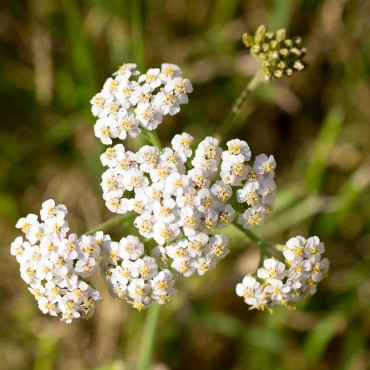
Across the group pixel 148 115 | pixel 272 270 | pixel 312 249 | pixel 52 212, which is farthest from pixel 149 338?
pixel 148 115

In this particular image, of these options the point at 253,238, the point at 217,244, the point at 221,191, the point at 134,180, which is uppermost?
the point at 134,180

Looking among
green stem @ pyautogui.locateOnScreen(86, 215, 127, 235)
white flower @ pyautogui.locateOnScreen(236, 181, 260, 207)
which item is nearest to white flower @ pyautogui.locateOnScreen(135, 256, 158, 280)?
green stem @ pyautogui.locateOnScreen(86, 215, 127, 235)

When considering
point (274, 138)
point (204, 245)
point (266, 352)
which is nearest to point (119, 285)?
point (204, 245)

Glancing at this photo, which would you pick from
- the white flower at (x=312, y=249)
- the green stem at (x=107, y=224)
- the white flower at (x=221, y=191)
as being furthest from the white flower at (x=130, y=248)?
the white flower at (x=312, y=249)

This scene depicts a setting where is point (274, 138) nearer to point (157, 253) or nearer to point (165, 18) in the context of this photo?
point (165, 18)

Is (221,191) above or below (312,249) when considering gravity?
above

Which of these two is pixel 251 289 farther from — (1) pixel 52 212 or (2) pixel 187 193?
(1) pixel 52 212

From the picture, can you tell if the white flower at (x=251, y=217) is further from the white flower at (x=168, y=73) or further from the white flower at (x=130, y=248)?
the white flower at (x=168, y=73)
